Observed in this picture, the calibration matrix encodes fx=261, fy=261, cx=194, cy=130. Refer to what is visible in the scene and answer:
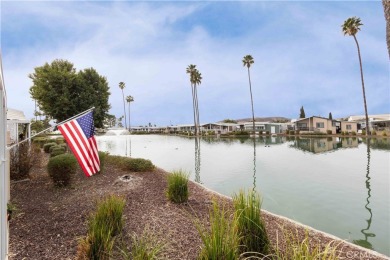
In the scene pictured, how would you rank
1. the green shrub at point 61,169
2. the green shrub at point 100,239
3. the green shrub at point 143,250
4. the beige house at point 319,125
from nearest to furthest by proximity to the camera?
the green shrub at point 143,250
the green shrub at point 100,239
the green shrub at point 61,169
the beige house at point 319,125

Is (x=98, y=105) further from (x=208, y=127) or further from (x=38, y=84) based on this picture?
(x=208, y=127)

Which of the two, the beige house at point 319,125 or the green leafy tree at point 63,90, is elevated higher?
the green leafy tree at point 63,90

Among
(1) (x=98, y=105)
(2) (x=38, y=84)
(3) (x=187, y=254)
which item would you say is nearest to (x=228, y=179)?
(3) (x=187, y=254)

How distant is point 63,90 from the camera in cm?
2652

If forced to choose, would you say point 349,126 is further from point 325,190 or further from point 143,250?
point 143,250

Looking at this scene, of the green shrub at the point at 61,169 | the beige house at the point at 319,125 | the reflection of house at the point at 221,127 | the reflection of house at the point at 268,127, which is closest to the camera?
the green shrub at the point at 61,169

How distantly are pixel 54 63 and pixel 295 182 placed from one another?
2806cm

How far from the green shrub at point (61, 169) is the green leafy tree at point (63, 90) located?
1984 cm

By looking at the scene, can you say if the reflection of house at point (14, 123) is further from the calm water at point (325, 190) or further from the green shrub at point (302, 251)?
the green shrub at point (302, 251)

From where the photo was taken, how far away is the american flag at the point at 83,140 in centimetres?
522

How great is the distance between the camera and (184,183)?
7.34 meters

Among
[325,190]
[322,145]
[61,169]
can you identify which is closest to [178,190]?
[61,169]

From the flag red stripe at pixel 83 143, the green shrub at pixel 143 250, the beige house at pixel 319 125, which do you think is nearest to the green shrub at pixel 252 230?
the green shrub at pixel 143 250

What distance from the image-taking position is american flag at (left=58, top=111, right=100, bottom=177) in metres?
5.22
